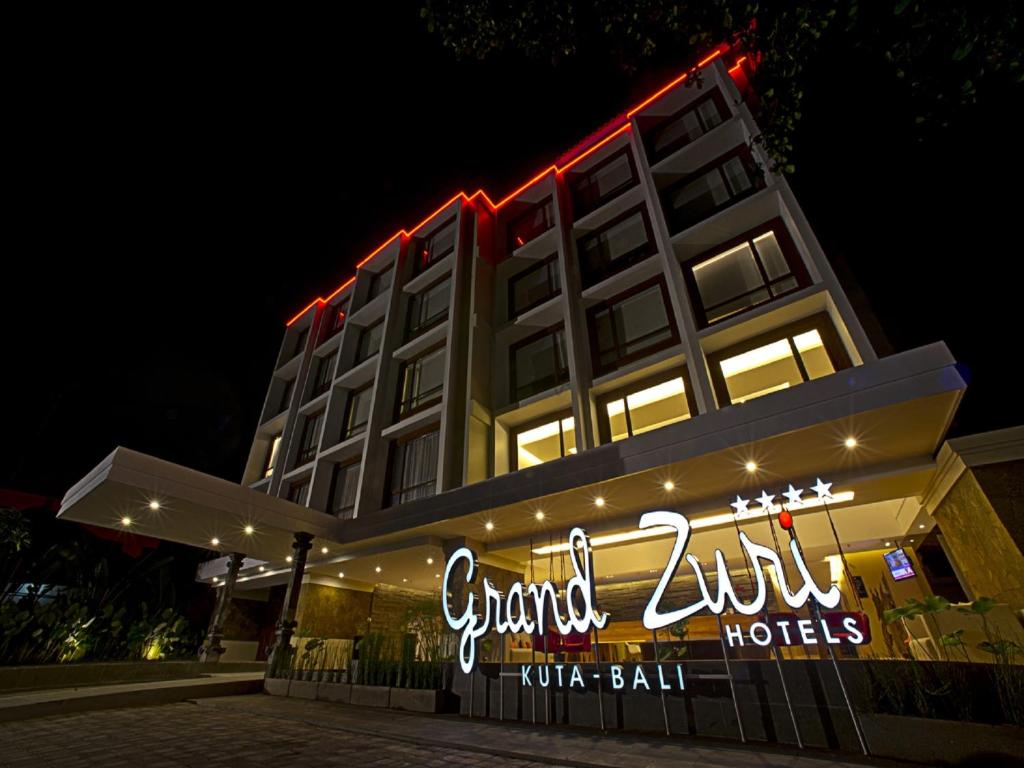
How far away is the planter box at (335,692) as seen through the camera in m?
8.09

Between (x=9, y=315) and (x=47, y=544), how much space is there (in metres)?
10.1

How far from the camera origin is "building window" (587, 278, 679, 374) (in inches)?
484

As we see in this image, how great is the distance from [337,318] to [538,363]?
13730 mm

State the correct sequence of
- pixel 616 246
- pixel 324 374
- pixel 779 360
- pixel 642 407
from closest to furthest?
pixel 779 360
pixel 642 407
pixel 616 246
pixel 324 374

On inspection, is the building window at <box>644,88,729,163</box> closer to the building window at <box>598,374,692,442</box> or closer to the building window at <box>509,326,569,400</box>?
the building window at <box>509,326,569,400</box>

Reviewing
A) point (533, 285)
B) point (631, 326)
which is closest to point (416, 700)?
point (631, 326)

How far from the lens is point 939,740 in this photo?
12.7 feet

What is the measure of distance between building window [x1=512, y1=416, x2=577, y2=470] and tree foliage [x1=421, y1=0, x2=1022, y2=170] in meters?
8.68

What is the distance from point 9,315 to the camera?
46.2 ft

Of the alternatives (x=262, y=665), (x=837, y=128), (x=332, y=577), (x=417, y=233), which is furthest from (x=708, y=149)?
(x=262, y=665)

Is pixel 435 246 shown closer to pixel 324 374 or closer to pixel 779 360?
pixel 324 374

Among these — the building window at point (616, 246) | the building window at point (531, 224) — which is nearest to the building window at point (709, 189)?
the building window at point (616, 246)

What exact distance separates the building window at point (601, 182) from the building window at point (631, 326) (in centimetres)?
425

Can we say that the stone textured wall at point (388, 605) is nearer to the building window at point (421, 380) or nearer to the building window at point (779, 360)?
the building window at point (421, 380)
